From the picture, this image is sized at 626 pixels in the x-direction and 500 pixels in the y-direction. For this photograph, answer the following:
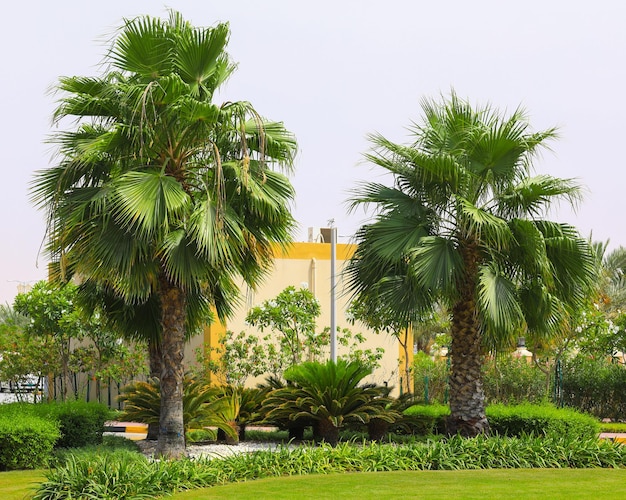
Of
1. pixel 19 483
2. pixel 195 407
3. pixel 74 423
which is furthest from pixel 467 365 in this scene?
pixel 19 483

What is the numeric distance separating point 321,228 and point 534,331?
22.0 metres

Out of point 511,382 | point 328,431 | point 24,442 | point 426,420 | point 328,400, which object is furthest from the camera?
point 511,382

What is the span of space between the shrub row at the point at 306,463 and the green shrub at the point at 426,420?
2.19 meters

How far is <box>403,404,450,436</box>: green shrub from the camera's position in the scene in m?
17.3

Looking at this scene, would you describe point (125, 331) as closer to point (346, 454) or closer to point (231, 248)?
point (231, 248)

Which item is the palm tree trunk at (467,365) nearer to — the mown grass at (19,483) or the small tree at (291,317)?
the mown grass at (19,483)

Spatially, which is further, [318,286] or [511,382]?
[318,286]

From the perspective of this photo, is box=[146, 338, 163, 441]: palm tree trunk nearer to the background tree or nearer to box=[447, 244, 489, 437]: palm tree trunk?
box=[447, 244, 489, 437]: palm tree trunk

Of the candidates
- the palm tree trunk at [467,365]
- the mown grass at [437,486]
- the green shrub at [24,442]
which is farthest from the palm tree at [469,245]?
the green shrub at [24,442]

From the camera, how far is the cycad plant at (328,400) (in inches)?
639

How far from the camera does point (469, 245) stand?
635 inches

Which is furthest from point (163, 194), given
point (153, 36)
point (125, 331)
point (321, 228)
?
point (321, 228)

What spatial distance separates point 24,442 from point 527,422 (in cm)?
892

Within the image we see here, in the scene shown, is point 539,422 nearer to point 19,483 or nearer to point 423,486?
point 423,486
